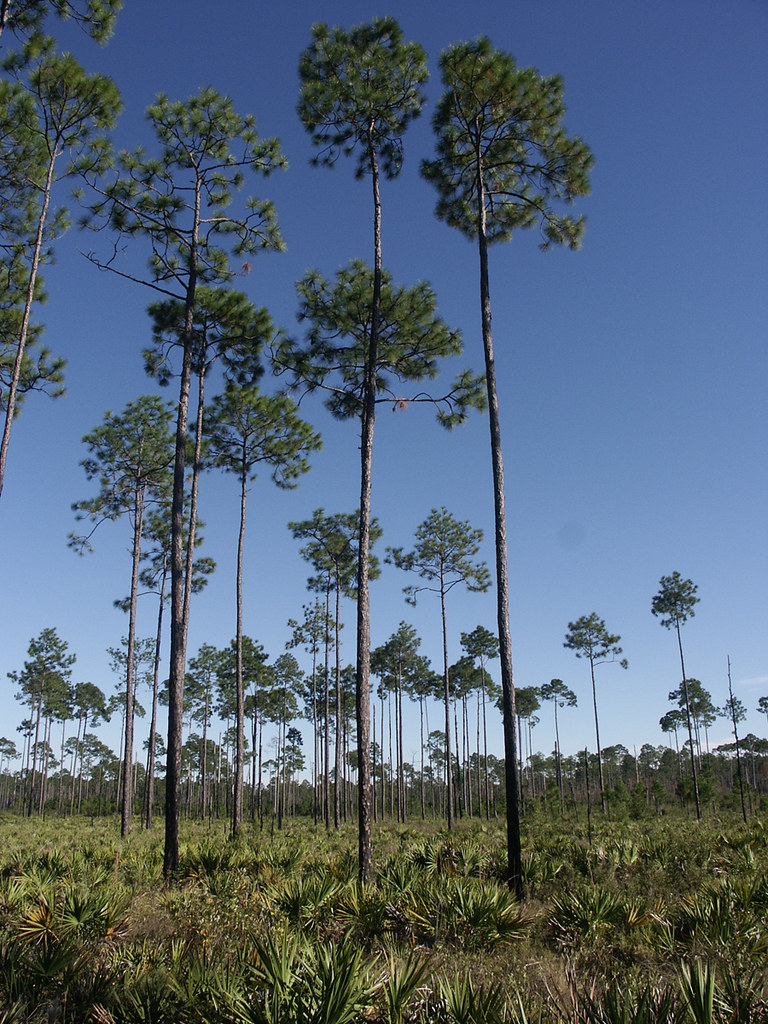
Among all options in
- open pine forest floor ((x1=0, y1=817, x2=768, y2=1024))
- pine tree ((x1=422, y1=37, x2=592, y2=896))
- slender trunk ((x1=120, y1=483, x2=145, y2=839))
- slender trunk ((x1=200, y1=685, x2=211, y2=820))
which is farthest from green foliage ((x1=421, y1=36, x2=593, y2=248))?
slender trunk ((x1=200, y1=685, x2=211, y2=820))

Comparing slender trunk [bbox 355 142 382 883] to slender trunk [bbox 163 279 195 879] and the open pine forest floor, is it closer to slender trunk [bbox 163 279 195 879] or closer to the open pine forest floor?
the open pine forest floor

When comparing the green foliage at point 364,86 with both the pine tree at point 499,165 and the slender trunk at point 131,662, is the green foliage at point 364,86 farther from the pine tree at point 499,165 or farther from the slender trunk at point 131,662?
the slender trunk at point 131,662

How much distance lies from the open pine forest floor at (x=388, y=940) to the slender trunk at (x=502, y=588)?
0.66 metres

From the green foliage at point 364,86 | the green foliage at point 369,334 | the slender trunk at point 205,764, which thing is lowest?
the slender trunk at point 205,764

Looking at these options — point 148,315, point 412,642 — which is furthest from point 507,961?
point 412,642

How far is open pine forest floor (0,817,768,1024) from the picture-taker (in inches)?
171

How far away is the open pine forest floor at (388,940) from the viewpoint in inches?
171

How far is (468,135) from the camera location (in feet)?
47.9

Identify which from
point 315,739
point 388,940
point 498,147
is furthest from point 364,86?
point 315,739

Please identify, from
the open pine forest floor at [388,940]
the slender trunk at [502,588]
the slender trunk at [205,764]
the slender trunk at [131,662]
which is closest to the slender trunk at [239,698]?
the slender trunk at [131,662]

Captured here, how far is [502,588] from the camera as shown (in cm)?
1222

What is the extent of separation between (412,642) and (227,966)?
41306mm

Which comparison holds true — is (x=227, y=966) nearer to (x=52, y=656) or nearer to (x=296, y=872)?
(x=296, y=872)

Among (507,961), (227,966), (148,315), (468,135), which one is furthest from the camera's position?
(148,315)
